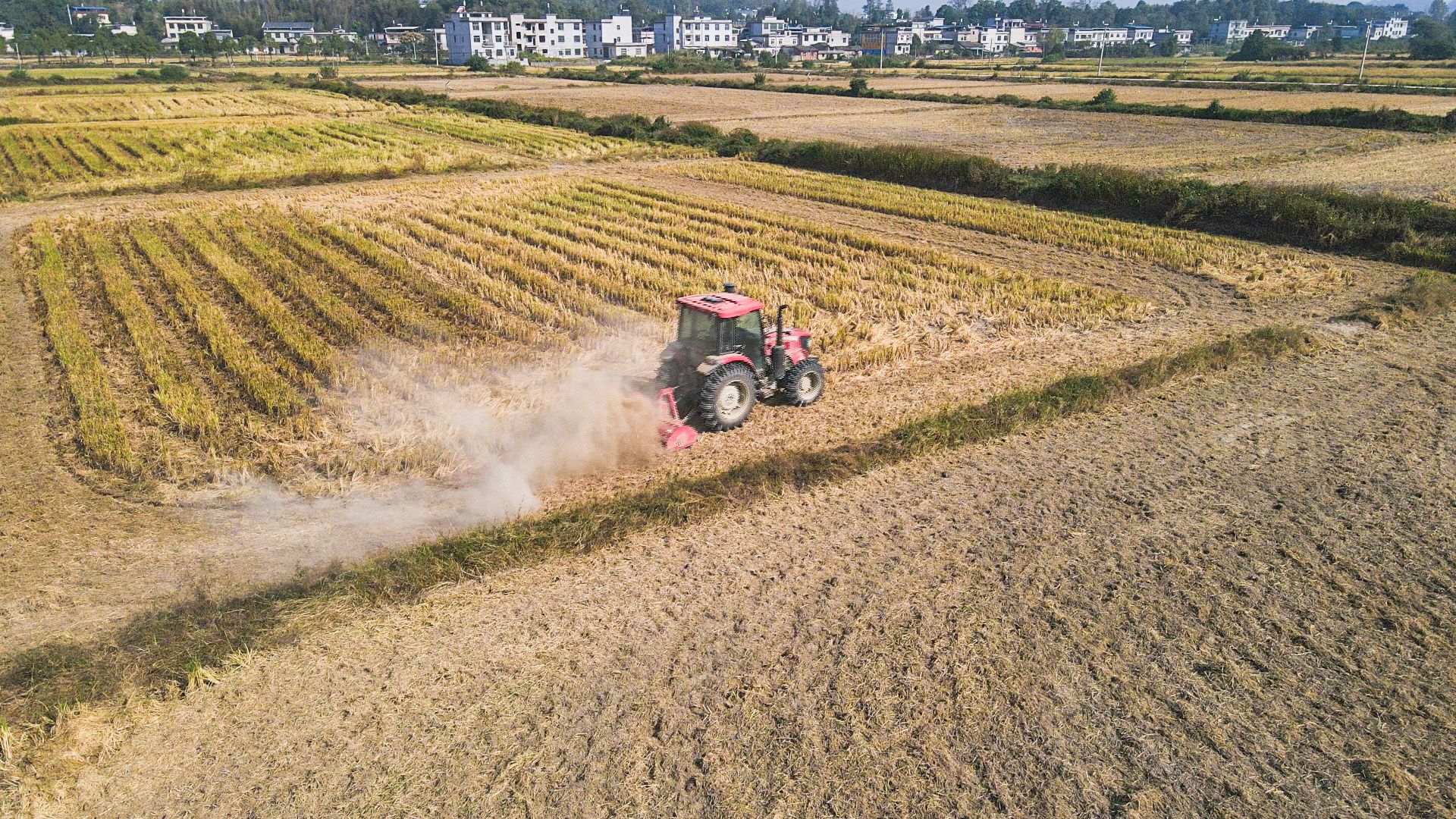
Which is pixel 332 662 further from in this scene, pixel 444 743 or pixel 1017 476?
pixel 1017 476

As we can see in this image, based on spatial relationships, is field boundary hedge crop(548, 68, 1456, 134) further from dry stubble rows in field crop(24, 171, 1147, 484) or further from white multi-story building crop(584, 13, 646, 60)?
white multi-story building crop(584, 13, 646, 60)

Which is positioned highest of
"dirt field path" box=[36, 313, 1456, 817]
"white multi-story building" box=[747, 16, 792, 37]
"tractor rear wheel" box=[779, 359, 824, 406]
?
"white multi-story building" box=[747, 16, 792, 37]

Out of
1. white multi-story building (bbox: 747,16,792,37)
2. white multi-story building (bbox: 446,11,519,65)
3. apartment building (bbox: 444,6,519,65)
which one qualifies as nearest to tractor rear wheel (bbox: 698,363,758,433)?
white multi-story building (bbox: 446,11,519,65)

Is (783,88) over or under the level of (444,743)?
over

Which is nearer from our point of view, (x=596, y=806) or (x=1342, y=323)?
(x=596, y=806)


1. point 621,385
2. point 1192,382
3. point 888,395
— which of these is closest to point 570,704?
point 621,385

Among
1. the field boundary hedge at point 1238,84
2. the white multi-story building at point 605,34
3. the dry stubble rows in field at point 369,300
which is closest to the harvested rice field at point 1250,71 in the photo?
the field boundary hedge at point 1238,84

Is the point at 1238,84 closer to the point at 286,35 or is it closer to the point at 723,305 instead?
the point at 723,305
